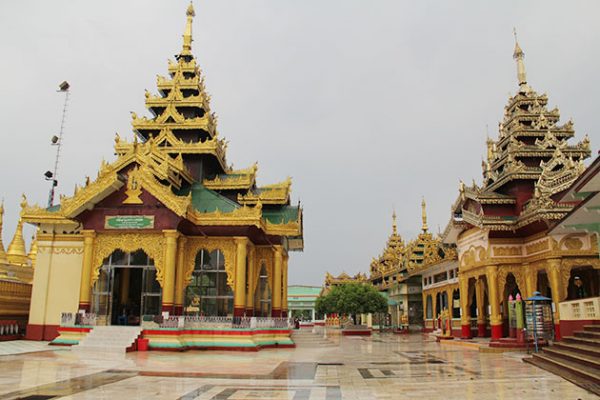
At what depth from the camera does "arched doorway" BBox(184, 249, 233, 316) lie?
21.7 meters

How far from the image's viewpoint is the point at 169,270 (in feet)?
62.5

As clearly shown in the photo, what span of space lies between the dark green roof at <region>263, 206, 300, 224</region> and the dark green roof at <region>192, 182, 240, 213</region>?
8.80 ft

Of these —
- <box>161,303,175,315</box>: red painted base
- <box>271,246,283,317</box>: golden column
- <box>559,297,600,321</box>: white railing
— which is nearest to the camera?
<box>559,297,600,321</box>: white railing

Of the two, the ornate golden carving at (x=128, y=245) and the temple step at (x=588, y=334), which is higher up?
the ornate golden carving at (x=128, y=245)

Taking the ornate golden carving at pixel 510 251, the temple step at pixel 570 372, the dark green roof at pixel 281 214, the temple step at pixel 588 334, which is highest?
the dark green roof at pixel 281 214

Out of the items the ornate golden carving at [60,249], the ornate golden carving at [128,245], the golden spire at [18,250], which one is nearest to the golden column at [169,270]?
the ornate golden carving at [128,245]

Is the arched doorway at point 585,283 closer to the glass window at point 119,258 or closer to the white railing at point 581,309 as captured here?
the white railing at point 581,309

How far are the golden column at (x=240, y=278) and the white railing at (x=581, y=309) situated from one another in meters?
11.6

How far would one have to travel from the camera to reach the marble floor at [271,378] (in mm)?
8172

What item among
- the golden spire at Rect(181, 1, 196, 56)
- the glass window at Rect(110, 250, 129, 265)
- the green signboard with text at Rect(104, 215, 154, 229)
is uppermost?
the golden spire at Rect(181, 1, 196, 56)

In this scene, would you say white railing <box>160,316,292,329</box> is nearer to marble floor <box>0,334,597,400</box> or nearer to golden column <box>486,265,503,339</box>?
marble floor <box>0,334,597,400</box>

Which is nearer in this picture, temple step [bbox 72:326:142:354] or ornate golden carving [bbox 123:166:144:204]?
temple step [bbox 72:326:142:354]

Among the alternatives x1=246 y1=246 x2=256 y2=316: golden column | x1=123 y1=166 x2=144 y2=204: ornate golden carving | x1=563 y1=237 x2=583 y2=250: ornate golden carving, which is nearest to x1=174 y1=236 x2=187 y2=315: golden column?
x1=123 y1=166 x2=144 y2=204: ornate golden carving

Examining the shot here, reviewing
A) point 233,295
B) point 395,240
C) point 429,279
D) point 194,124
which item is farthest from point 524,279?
point 395,240
